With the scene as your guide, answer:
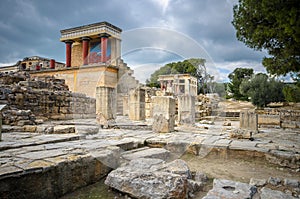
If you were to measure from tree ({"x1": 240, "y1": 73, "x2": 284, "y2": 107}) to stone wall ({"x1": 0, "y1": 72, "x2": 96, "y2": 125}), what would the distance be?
18293 mm

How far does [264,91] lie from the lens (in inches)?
878

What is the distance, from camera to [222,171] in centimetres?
461

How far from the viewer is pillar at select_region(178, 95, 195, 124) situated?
10.4 m

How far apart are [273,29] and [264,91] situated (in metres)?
20.0

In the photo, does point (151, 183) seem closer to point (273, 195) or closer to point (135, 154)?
point (273, 195)

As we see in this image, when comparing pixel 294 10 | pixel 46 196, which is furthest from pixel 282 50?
pixel 46 196

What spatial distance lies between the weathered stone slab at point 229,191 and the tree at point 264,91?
22249mm

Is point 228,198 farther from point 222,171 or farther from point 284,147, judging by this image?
point 284,147

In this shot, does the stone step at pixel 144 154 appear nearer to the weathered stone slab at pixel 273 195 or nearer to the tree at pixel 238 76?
the weathered stone slab at pixel 273 195

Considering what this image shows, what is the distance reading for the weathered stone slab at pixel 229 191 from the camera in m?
2.82

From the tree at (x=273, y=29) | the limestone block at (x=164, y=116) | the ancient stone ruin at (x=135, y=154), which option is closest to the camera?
the ancient stone ruin at (x=135, y=154)

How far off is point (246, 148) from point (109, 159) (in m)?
3.56

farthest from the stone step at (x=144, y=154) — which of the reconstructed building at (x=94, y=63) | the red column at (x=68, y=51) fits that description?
the red column at (x=68, y=51)

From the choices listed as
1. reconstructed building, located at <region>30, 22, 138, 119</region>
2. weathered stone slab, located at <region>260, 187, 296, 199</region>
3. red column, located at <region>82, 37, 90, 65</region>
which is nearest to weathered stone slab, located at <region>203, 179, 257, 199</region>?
weathered stone slab, located at <region>260, 187, 296, 199</region>
